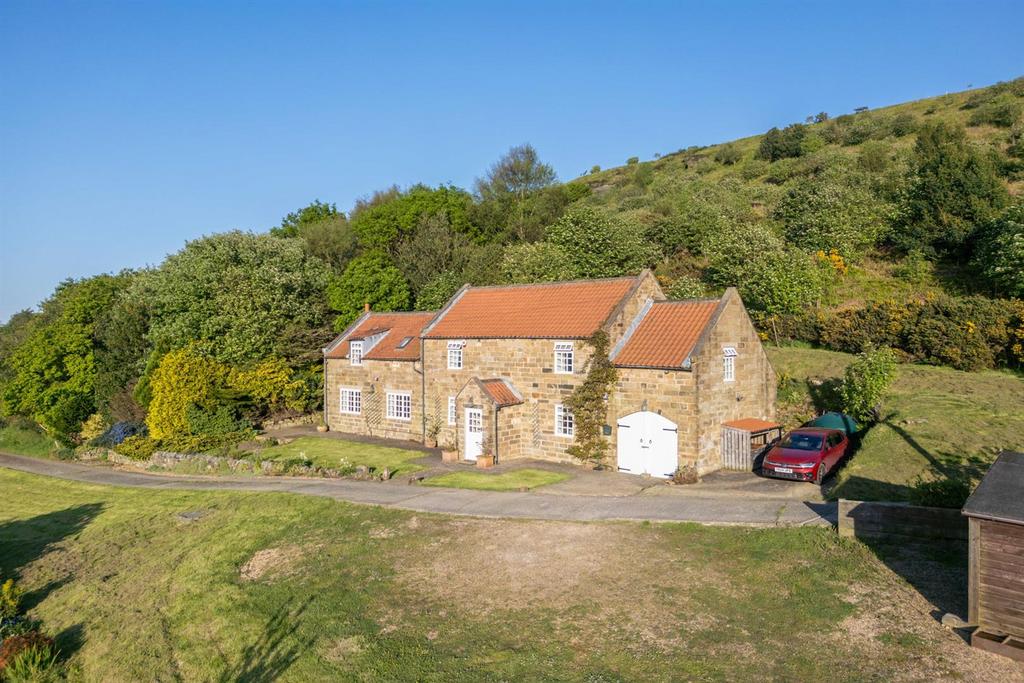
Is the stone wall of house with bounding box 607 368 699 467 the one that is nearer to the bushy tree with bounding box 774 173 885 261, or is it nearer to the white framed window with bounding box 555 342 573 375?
the white framed window with bounding box 555 342 573 375

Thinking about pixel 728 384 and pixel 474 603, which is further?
pixel 728 384

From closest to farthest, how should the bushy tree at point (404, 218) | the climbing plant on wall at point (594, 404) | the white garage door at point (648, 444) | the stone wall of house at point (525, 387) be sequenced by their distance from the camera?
the white garage door at point (648, 444) → the climbing plant on wall at point (594, 404) → the stone wall of house at point (525, 387) → the bushy tree at point (404, 218)

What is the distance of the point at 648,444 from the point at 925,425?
1007 centimetres

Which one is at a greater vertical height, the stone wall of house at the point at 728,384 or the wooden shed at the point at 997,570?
the stone wall of house at the point at 728,384

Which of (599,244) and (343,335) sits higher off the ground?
(599,244)

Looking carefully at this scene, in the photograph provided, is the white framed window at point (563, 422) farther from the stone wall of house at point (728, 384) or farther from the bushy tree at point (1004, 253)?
the bushy tree at point (1004, 253)

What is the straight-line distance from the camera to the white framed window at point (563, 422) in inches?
1121

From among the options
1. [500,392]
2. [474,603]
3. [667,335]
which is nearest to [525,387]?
[500,392]


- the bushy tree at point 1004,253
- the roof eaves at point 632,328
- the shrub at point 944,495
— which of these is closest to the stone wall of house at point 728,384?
the roof eaves at point 632,328

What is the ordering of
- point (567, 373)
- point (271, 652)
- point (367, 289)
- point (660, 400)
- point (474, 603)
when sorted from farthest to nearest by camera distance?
point (367, 289), point (567, 373), point (660, 400), point (474, 603), point (271, 652)

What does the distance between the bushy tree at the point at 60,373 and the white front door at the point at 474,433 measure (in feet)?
100

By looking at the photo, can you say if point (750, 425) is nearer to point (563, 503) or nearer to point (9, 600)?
point (563, 503)

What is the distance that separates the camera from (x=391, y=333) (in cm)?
3900

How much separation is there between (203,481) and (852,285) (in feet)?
138
